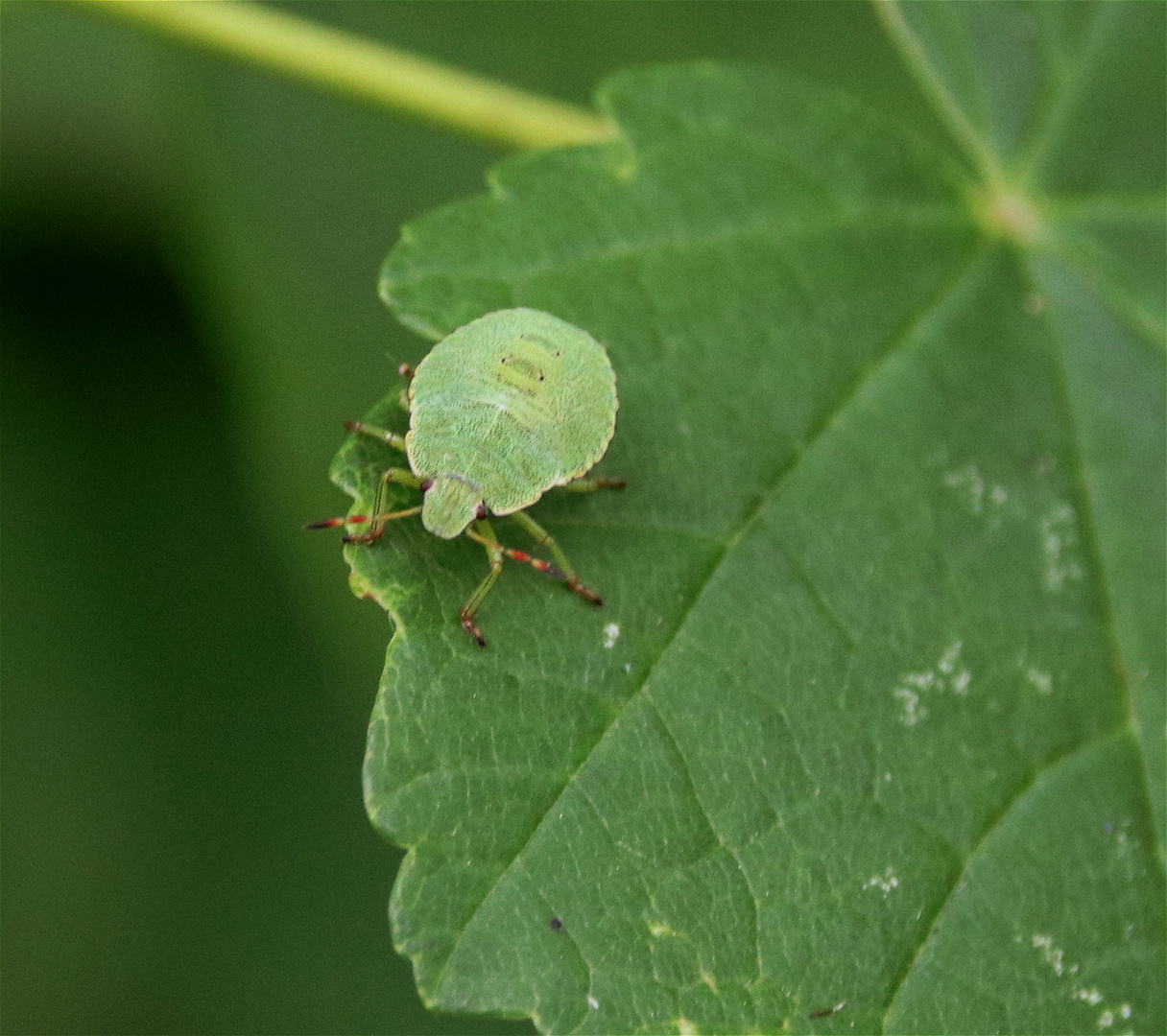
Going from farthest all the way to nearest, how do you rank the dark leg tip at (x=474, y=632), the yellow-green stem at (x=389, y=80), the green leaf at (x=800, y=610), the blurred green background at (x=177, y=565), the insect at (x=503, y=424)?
the blurred green background at (x=177, y=565), the yellow-green stem at (x=389, y=80), the insect at (x=503, y=424), the dark leg tip at (x=474, y=632), the green leaf at (x=800, y=610)

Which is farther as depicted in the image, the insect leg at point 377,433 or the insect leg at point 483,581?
the insect leg at point 377,433

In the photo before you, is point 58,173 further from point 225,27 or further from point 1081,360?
point 1081,360

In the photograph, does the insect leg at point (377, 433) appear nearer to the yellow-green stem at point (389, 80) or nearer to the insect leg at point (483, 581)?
the insect leg at point (483, 581)

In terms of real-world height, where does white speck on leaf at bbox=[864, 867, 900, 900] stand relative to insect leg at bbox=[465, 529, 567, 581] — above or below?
below

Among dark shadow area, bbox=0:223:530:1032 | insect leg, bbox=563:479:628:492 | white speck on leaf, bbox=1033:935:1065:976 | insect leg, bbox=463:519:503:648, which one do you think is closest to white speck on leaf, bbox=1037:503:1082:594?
white speck on leaf, bbox=1033:935:1065:976

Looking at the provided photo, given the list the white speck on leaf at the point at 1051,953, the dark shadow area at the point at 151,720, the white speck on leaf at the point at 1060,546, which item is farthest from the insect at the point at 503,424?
the dark shadow area at the point at 151,720

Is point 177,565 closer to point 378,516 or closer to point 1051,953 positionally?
point 378,516

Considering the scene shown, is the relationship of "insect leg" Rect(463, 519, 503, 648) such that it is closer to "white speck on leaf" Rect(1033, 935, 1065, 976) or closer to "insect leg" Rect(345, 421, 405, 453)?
"insect leg" Rect(345, 421, 405, 453)
